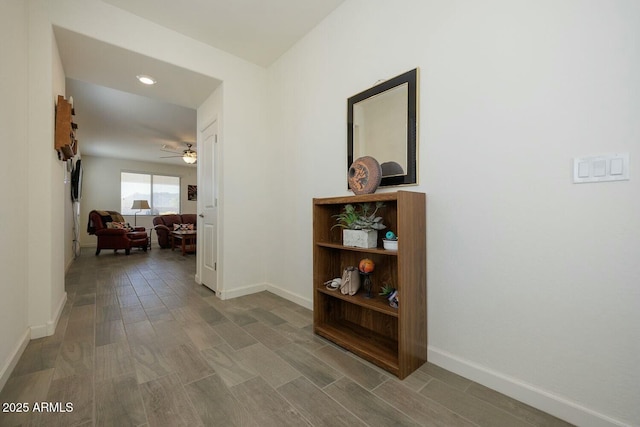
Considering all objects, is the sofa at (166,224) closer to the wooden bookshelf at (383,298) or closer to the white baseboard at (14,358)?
the white baseboard at (14,358)

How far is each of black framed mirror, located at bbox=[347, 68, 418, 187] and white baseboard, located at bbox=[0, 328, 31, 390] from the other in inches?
92.3

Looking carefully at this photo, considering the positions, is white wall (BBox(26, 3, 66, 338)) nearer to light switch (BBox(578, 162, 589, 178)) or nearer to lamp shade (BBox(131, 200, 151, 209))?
light switch (BBox(578, 162, 589, 178))

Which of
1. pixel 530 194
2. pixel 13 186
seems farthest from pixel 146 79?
pixel 530 194

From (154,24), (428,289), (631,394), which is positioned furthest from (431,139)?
(154,24)

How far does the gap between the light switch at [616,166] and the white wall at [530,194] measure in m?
0.04

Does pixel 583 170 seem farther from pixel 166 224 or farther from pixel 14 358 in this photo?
pixel 166 224

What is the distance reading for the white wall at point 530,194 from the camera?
1.06 metres

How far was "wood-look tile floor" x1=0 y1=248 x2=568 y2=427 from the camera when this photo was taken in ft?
3.86

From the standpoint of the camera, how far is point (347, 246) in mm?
1774

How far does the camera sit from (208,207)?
3205 mm

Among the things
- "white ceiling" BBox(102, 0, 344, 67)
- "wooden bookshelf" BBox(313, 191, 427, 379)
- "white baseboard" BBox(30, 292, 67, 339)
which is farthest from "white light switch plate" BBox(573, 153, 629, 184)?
"white baseboard" BBox(30, 292, 67, 339)

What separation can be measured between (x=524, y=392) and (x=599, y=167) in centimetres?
106

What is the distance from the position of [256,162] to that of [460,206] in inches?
88.0

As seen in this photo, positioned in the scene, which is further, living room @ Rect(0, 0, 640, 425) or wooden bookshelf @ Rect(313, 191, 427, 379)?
wooden bookshelf @ Rect(313, 191, 427, 379)
